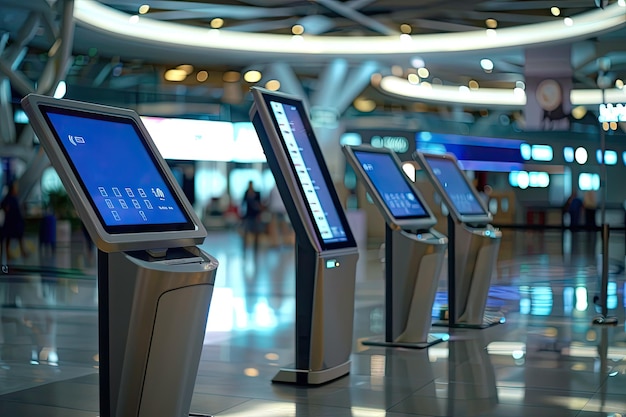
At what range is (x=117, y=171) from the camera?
166 inches

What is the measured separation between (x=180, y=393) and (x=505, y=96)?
23120 mm

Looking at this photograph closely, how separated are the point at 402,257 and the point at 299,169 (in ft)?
5.72

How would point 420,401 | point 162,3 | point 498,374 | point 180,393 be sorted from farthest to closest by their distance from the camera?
point 162,3 → point 498,374 → point 420,401 → point 180,393

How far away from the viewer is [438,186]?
28.3 ft

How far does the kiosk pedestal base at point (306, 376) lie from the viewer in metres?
6.04

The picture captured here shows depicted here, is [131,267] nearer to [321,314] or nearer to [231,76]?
[321,314]

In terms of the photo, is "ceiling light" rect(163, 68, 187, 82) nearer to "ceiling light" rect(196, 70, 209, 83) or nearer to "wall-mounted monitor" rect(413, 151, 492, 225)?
"ceiling light" rect(196, 70, 209, 83)

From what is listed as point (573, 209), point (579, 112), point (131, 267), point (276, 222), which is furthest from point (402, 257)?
point (276, 222)

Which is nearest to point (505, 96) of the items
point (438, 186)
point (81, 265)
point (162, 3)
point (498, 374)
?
point (162, 3)

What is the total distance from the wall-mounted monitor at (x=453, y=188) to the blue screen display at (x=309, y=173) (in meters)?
2.35

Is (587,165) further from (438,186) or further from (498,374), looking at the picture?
(498,374)

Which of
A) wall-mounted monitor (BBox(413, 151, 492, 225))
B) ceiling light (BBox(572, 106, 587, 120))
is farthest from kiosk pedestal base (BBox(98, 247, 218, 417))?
ceiling light (BBox(572, 106, 587, 120))

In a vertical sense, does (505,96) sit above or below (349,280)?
above

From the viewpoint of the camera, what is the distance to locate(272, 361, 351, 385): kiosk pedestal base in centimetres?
604
